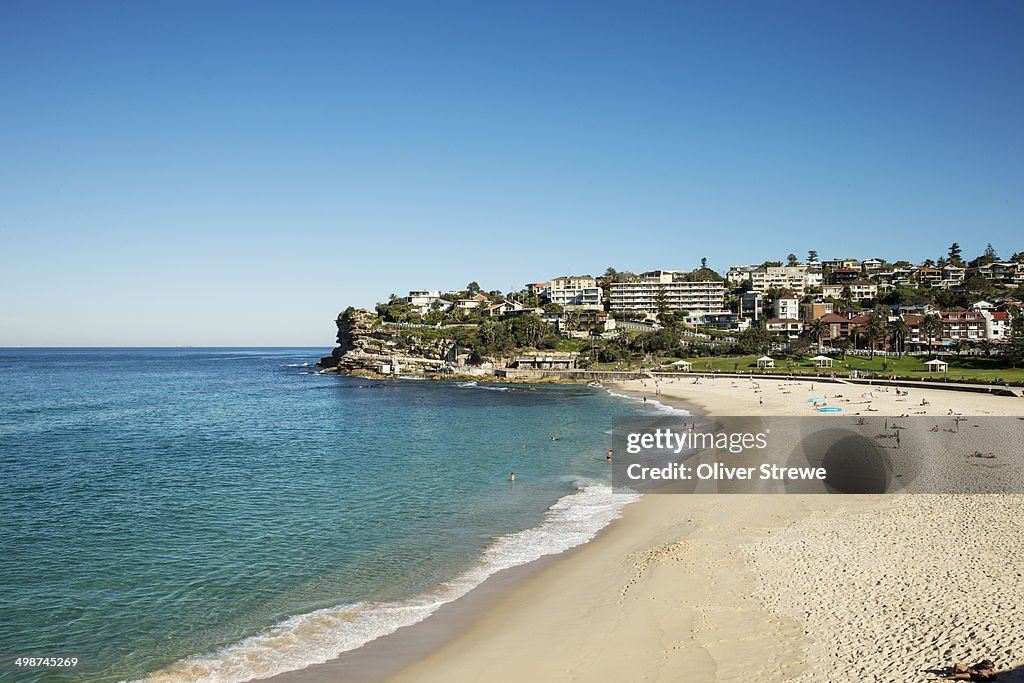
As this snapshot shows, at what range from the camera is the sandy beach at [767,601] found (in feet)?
41.2

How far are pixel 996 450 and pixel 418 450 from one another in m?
32.2

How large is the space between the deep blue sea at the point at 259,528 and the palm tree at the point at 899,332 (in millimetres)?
60460

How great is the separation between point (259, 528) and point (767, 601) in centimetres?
1812

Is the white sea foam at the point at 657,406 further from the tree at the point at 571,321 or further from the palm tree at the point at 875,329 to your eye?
the tree at the point at 571,321

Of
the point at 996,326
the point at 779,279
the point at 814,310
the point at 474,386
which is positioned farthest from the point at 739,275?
the point at 474,386

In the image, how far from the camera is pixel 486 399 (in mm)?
74375

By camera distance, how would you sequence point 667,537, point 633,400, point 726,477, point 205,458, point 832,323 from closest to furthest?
point 667,537 < point 726,477 < point 205,458 < point 633,400 < point 832,323

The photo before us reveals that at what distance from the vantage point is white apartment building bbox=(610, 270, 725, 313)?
15962 centimetres

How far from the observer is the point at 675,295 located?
159875 mm

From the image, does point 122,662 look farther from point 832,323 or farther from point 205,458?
point 832,323

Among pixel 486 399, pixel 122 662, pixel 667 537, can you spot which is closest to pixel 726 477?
pixel 667 537

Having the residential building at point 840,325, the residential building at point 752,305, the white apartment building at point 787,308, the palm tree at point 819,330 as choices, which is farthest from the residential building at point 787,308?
the palm tree at point 819,330

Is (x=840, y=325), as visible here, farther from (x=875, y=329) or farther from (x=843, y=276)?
(x=843, y=276)

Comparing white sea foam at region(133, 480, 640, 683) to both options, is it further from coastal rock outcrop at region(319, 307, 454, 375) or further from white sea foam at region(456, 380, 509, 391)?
→ coastal rock outcrop at region(319, 307, 454, 375)
